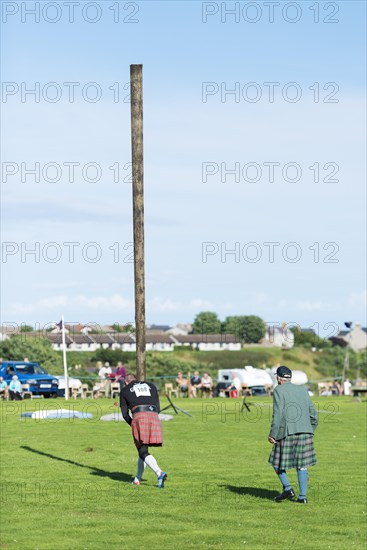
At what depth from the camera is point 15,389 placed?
4569 centimetres

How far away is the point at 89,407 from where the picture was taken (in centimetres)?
3700

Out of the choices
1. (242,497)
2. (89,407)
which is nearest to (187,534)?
(242,497)

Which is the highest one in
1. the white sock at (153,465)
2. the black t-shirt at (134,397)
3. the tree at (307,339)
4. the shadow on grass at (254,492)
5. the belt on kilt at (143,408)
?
the tree at (307,339)

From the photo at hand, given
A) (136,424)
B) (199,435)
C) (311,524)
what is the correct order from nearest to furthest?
(311,524)
(136,424)
(199,435)

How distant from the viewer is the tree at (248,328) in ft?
561

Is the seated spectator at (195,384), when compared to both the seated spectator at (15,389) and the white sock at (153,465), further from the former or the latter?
the white sock at (153,465)

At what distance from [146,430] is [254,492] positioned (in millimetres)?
1945

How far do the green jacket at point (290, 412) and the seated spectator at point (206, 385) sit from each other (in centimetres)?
3501

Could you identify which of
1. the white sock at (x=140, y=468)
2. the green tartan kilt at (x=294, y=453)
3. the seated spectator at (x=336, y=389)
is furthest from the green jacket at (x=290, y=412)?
the seated spectator at (x=336, y=389)

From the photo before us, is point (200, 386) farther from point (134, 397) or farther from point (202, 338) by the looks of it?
point (202, 338)

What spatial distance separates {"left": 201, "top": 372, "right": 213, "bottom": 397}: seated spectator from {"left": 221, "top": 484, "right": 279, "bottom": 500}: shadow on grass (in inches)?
1307

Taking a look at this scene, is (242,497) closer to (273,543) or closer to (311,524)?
(311,524)

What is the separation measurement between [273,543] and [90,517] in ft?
9.19

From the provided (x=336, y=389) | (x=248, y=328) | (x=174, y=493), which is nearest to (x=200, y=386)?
(x=336, y=389)
